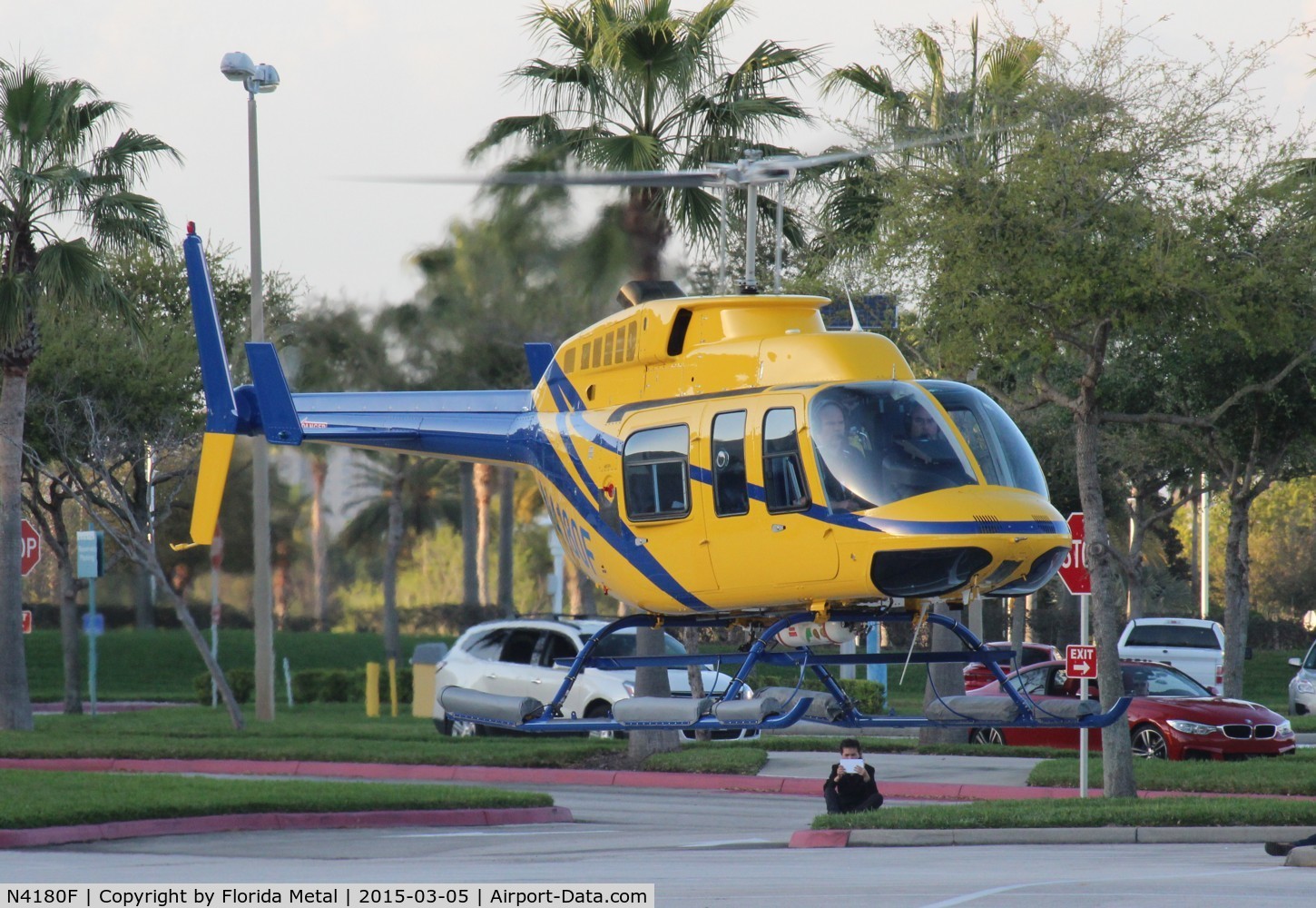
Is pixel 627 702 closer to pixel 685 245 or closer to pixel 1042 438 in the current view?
pixel 685 245

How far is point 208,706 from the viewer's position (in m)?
34.8

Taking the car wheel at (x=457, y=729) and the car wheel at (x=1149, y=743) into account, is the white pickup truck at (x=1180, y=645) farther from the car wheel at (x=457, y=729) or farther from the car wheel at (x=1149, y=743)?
the car wheel at (x=457, y=729)

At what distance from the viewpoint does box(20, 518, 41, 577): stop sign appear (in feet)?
105

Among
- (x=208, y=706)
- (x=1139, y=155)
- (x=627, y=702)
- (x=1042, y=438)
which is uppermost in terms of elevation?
(x=1139, y=155)

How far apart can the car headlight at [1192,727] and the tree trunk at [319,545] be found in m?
43.5

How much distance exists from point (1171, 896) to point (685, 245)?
13.2 m

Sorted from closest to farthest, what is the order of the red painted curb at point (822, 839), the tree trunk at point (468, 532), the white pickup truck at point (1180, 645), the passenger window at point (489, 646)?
1. the red painted curb at point (822, 839)
2. the passenger window at point (489, 646)
3. the white pickup truck at point (1180, 645)
4. the tree trunk at point (468, 532)

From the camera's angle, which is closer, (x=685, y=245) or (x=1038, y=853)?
(x=1038, y=853)

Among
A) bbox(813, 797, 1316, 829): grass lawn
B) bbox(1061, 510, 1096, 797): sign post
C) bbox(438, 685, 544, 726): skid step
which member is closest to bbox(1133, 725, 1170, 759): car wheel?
bbox(1061, 510, 1096, 797): sign post

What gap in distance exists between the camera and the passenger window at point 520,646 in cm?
2403

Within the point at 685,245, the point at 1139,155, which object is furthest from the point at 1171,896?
the point at 685,245

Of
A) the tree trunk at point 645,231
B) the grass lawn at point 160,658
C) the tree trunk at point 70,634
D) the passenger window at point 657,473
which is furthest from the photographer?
the grass lawn at point 160,658

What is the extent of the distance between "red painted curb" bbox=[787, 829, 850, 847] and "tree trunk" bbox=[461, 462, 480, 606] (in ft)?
121

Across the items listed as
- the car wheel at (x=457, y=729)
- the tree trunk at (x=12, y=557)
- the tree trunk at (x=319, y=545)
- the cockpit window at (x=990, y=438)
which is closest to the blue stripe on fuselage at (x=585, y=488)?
the cockpit window at (x=990, y=438)
